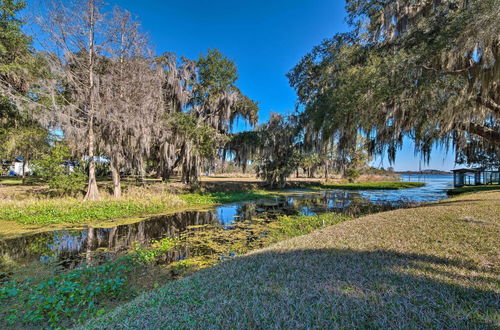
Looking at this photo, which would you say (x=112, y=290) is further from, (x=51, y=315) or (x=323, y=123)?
(x=323, y=123)

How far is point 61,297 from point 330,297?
326 centimetres

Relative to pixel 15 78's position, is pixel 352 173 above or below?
below

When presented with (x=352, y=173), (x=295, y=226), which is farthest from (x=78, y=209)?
(x=352, y=173)

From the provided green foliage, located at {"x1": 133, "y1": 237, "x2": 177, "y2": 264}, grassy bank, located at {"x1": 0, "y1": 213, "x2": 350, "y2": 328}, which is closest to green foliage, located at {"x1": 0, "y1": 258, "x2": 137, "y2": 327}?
grassy bank, located at {"x1": 0, "y1": 213, "x2": 350, "y2": 328}

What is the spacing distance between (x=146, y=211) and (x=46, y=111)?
249 inches

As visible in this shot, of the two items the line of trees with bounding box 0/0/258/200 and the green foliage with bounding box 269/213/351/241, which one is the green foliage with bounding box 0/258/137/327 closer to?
the green foliage with bounding box 269/213/351/241

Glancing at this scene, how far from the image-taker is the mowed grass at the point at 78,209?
24.0 feet

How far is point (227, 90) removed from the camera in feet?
54.0

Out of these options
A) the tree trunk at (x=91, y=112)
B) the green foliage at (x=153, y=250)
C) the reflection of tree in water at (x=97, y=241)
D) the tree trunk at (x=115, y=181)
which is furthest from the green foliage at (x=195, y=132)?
the green foliage at (x=153, y=250)

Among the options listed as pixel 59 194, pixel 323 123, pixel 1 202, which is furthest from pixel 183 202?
pixel 323 123

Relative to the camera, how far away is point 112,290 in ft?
10.4

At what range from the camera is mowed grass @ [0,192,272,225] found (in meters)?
7.32

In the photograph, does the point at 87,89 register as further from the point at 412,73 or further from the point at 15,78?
the point at 412,73

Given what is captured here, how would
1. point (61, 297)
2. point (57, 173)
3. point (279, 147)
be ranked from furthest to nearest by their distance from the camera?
1. point (279, 147)
2. point (57, 173)
3. point (61, 297)
